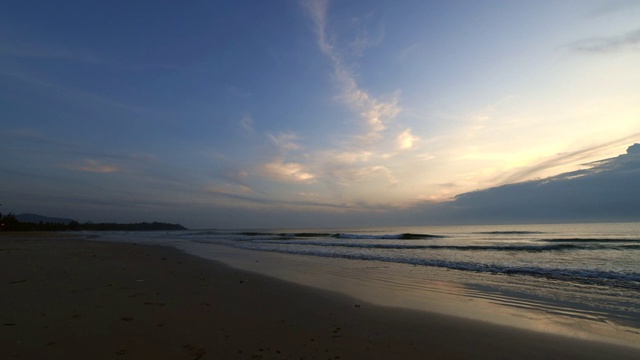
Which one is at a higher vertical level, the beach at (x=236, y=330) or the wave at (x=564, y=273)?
the wave at (x=564, y=273)

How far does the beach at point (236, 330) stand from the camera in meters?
4.25

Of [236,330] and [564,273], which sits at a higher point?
[564,273]

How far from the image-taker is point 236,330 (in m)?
5.14

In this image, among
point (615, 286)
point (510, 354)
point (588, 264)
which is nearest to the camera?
point (510, 354)

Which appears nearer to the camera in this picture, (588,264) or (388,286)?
(388,286)

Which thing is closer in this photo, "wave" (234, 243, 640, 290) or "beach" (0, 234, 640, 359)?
"beach" (0, 234, 640, 359)

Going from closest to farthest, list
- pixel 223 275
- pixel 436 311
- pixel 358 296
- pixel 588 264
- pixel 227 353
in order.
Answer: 1. pixel 227 353
2. pixel 436 311
3. pixel 358 296
4. pixel 223 275
5. pixel 588 264

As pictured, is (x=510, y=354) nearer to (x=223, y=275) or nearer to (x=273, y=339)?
(x=273, y=339)

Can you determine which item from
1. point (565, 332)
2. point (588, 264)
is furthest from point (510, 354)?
point (588, 264)

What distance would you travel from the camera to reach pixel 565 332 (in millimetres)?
5531

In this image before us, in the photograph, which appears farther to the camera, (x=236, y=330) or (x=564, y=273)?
(x=564, y=273)

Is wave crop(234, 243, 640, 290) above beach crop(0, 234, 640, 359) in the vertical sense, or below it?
above

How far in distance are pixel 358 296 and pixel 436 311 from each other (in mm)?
2161

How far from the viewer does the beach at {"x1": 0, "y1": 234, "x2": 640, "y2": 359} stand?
4254mm
